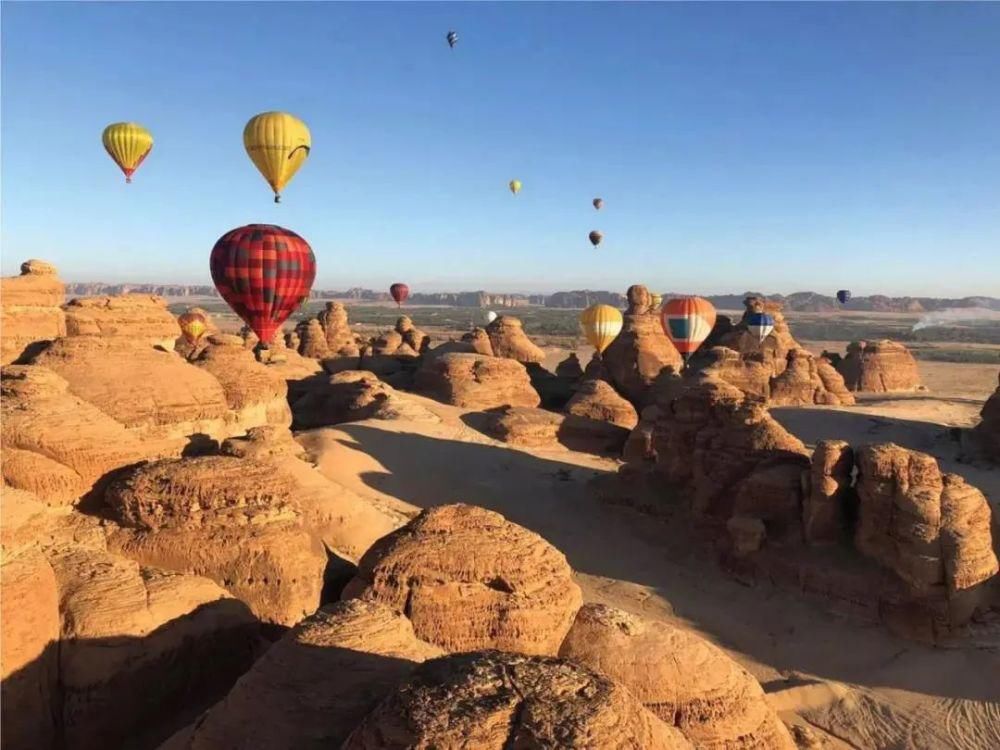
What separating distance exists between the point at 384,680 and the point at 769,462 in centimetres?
1399

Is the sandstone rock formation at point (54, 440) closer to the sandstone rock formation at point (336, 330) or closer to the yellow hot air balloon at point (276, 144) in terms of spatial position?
the yellow hot air balloon at point (276, 144)

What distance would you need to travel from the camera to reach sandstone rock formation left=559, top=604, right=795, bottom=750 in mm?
8992

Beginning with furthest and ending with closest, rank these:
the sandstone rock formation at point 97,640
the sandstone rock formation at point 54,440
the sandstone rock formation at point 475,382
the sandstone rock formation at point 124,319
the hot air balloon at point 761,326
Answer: the hot air balloon at point 761,326 → the sandstone rock formation at point 475,382 → the sandstone rock formation at point 124,319 → the sandstone rock formation at point 54,440 → the sandstone rock formation at point 97,640

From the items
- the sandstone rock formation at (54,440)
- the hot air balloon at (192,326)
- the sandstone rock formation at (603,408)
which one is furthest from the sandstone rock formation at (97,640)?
the hot air balloon at (192,326)

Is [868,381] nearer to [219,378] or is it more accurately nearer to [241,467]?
[219,378]

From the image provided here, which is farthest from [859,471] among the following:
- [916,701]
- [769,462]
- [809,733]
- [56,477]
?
[56,477]

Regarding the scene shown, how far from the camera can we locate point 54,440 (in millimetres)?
10969

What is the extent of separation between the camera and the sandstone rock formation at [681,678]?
899cm

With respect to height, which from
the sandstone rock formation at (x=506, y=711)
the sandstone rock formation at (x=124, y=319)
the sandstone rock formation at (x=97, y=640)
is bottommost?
the sandstone rock formation at (x=97, y=640)

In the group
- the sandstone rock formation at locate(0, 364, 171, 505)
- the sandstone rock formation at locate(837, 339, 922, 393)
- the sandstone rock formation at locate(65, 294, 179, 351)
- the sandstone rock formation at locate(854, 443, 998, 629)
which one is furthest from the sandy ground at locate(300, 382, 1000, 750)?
the sandstone rock formation at locate(837, 339, 922, 393)

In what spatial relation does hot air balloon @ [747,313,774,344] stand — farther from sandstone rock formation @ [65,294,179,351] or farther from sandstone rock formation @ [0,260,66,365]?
sandstone rock formation @ [0,260,66,365]

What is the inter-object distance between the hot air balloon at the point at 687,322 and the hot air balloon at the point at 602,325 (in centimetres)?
268

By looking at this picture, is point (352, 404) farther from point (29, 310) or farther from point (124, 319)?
point (29, 310)

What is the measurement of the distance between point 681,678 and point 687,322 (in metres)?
28.8
